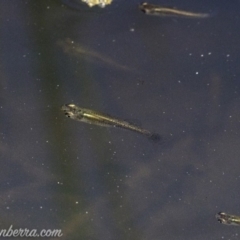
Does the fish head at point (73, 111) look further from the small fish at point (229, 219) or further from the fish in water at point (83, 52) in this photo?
the small fish at point (229, 219)

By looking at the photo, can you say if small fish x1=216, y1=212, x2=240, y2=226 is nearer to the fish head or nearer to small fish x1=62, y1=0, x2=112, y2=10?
the fish head

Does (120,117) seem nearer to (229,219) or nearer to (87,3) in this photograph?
(87,3)

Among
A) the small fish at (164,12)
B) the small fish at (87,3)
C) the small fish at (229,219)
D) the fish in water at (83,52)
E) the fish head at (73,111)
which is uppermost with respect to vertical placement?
the small fish at (164,12)

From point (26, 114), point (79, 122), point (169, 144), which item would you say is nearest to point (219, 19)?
point (169, 144)

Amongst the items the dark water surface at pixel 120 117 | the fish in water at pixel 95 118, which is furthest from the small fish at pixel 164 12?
the fish in water at pixel 95 118

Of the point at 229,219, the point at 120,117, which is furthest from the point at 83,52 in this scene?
the point at 229,219

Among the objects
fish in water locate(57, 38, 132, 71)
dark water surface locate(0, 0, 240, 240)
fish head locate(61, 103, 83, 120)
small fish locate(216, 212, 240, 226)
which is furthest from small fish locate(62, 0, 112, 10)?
small fish locate(216, 212, 240, 226)
